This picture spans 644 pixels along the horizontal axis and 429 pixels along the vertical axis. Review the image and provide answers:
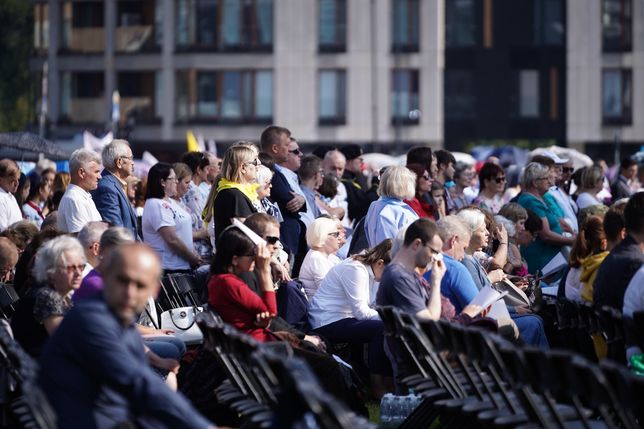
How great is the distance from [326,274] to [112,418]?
21.0 ft

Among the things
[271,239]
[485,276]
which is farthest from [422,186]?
[271,239]

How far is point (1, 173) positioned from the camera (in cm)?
1659

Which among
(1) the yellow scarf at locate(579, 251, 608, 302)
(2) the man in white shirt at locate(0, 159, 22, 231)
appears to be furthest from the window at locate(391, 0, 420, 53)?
(1) the yellow scarf at locate(579, 251, 608, 302)

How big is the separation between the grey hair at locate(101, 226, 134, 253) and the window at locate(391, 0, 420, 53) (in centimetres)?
5453

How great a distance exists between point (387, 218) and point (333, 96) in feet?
166

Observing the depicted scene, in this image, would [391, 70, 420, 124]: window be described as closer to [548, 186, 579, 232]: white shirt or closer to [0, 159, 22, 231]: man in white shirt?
[548, 186, 579, 232]: white shirt

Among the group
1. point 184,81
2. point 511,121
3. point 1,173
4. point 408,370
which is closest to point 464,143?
point 511,121

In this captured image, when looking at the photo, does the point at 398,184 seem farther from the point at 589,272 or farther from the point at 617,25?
the point at 617,25

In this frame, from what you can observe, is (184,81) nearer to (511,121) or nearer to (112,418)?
(511,121)

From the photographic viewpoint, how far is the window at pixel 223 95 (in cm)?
6581

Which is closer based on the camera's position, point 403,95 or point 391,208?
point 391,208

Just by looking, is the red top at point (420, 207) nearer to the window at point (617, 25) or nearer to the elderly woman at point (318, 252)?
the elderly woman at point (318, 252)

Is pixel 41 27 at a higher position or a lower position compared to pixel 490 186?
higher

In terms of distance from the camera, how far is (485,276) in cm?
1302
